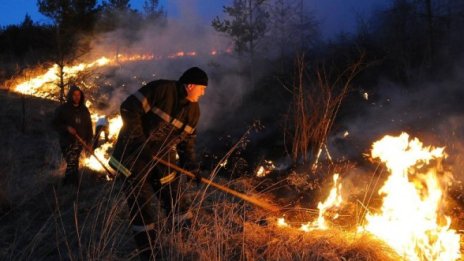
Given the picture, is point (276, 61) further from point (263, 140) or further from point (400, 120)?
point (400, 120)

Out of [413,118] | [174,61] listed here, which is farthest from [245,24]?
[413,118]

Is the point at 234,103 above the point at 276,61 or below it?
below

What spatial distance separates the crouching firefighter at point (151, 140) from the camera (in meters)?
3.79

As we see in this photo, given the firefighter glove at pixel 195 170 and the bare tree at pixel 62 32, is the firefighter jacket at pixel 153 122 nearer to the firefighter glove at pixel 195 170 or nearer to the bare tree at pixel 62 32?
the firefighter glove at pixel 195 170

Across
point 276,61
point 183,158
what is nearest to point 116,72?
point 276,61

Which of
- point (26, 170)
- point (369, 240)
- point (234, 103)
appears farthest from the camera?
point (234, 103)

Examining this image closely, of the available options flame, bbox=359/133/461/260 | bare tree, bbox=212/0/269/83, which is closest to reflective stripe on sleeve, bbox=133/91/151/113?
flame, bbox=359/133/461/260

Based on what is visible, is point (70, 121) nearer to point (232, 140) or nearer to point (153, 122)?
point (153, 122)

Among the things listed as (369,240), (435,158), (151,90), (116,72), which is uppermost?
(116,72)

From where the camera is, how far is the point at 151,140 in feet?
13.3

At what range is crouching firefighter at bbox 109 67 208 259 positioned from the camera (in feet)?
12.4

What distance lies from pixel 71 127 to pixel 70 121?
0.24 m

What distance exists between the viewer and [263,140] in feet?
52.6

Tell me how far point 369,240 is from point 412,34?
20.7m
